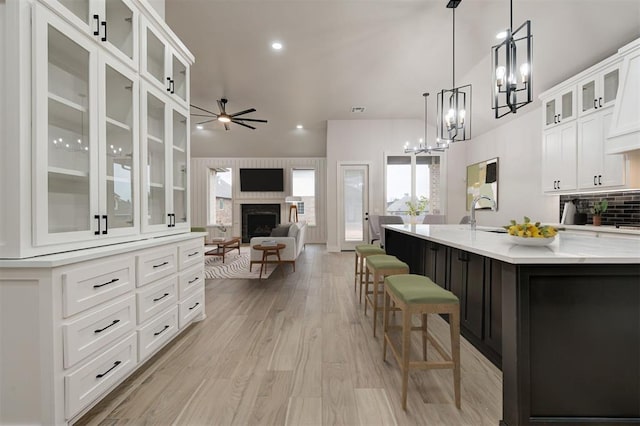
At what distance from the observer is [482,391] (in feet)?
5.50

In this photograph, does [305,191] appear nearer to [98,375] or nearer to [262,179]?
[262,179]

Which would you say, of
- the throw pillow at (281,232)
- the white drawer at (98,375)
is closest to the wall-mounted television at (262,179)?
the throw pillow at (281,232)

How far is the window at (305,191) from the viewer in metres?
9.34

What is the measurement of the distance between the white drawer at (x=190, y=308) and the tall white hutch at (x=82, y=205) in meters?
0.03

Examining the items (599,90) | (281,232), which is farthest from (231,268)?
(599,90)

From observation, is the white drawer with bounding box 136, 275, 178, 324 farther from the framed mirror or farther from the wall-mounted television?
the wall-mounted television

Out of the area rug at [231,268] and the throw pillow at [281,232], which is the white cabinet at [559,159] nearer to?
the throw pillow at [281,232]

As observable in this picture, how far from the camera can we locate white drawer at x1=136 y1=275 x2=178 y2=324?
1.83 m

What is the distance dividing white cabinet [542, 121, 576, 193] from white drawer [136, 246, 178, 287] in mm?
4876

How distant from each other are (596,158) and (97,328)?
5.13 meters

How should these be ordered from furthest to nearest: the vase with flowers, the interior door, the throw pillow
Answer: the interior door, the throw pillow, the vase with flowers

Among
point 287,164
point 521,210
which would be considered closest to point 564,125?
point 521,210

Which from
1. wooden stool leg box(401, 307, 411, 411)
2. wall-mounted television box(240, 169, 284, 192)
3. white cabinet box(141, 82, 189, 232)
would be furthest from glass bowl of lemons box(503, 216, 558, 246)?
wall-mounted television box(240, 169, 284, 192)

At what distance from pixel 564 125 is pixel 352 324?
13.1 ft
